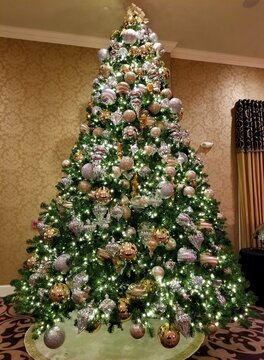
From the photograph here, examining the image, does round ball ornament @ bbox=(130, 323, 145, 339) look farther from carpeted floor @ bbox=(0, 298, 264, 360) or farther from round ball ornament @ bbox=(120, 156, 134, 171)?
round ball ornament @ bbox=(120, 156, 134, 171)

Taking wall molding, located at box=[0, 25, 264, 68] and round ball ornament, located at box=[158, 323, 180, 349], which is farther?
wall molding, located at box=[0, 25, 264, 68]

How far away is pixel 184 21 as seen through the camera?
10.6ft

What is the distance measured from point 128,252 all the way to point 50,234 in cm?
67

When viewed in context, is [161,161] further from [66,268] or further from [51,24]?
[51,24]

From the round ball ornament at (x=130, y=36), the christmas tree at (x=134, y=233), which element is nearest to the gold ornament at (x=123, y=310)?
the christmas tree at (x=134, y=233)

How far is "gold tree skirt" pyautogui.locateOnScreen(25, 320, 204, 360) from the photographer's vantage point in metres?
1.85

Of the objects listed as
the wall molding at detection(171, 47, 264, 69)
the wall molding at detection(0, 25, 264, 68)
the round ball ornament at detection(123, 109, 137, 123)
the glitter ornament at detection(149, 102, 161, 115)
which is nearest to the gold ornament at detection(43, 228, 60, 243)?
the round ball ornament at detection(123, 109, 137, 123)

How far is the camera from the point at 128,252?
5.76 feet

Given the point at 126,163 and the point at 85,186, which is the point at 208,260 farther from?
the point at 85,186

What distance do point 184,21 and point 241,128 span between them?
4.88ft

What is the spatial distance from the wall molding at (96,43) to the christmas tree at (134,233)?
1182 millimetres

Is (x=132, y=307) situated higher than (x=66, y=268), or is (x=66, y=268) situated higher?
(x=66, y=268)

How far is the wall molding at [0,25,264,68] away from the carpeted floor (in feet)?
9.40

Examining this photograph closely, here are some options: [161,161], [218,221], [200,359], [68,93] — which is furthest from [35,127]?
[200,359]
